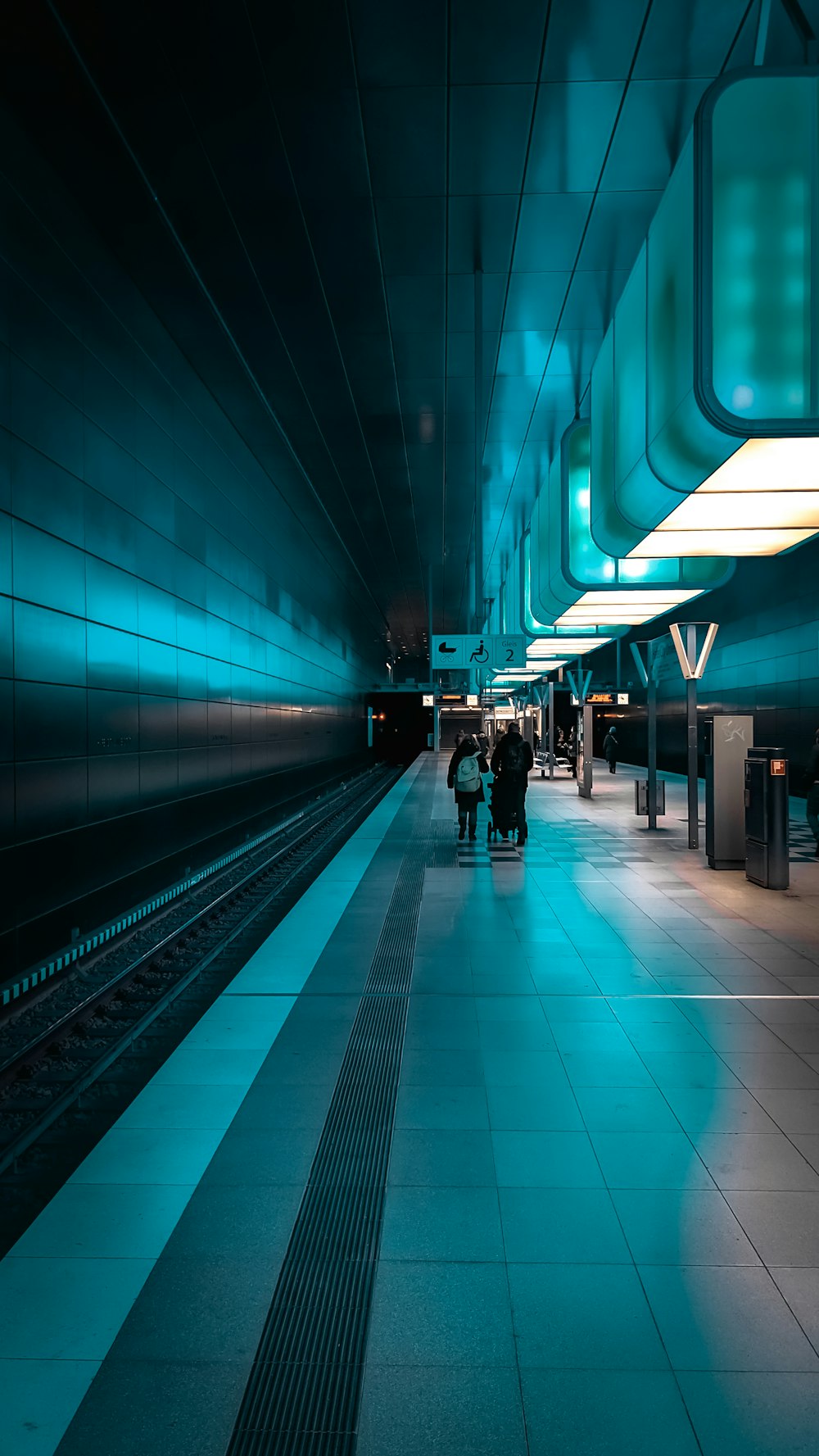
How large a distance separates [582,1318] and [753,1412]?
542 millimetres

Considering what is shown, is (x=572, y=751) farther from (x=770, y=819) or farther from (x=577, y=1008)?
(x=577, y=1008)

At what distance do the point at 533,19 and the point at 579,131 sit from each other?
1453 millimetres

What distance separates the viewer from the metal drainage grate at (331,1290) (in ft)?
7.82

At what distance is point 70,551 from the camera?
862 centimetres

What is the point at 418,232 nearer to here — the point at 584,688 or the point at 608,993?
the point at 608,993

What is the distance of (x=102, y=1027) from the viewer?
638 cm

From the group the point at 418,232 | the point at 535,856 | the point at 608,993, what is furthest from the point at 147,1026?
the point at 418,232

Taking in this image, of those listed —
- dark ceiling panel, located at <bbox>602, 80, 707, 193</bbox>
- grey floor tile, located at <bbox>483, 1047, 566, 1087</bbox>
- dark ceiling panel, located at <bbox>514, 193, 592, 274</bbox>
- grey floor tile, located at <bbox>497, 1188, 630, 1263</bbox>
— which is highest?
dark ceiling panel, located at <bbox>514, 193, 592, 274</bbox>

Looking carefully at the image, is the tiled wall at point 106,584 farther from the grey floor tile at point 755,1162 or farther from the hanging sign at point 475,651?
the grey floor tile at point 755,1162

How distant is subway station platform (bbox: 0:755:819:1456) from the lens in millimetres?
2436

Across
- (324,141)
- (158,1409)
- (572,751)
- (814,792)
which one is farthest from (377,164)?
(572,751)

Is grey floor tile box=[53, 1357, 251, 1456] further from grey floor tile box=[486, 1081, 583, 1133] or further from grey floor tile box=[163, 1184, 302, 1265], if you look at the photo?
grey floor tile box=[486, 1081, 583, 1133]

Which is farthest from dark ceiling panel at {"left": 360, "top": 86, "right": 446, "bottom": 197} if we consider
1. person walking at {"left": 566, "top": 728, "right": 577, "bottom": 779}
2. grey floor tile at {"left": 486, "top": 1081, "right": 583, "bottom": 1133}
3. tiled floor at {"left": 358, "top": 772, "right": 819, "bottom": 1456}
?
person walking at {"left": 566, "top": 728, "right": 577, "bottom": 779}

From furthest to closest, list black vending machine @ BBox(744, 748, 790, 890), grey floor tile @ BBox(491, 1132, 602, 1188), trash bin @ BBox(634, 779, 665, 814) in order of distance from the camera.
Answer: trash bin @ BBox(634, 779, 665, 814) → black vending machine @ BBox(744, 748, 790, 890) → grey floor tile @ BBox(491, 1132, 602, 1188)
